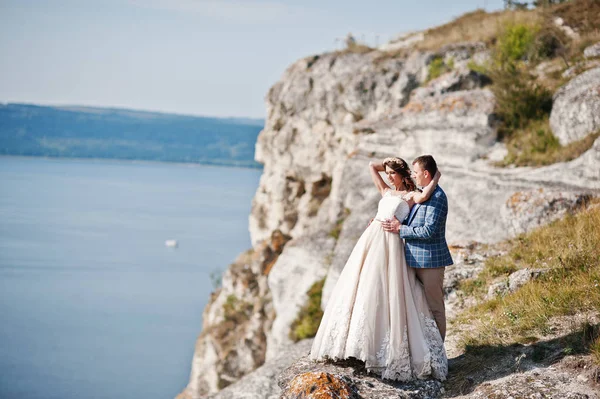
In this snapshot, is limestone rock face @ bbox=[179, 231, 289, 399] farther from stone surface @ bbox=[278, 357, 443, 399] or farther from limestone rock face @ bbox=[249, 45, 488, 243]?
stone surface @ bbox=[278, 357, 443, 399]

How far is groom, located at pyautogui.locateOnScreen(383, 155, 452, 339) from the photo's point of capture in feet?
21.9

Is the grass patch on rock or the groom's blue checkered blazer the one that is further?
the grass patch on rock

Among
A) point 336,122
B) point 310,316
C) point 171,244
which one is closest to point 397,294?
point 310,316

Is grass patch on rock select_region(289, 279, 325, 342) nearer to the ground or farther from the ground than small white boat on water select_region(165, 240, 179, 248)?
farther from the ground

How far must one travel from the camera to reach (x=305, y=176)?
2903 centimetres

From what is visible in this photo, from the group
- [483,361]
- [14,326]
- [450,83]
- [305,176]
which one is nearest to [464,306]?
[483,361]

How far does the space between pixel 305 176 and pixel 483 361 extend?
22.2 metres

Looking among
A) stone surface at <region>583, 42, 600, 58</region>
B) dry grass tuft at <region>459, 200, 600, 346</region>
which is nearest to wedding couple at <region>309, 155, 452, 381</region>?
dry grass tuft at <region>459, 200, 600, 346</region>

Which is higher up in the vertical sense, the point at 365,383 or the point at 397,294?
the point at 397,294

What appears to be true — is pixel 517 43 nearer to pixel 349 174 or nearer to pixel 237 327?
pixel 349 174

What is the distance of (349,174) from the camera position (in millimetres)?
18516

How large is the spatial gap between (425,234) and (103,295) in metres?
83.2

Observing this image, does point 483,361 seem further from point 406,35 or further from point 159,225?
point 159,225

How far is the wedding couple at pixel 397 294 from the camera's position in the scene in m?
6.50
